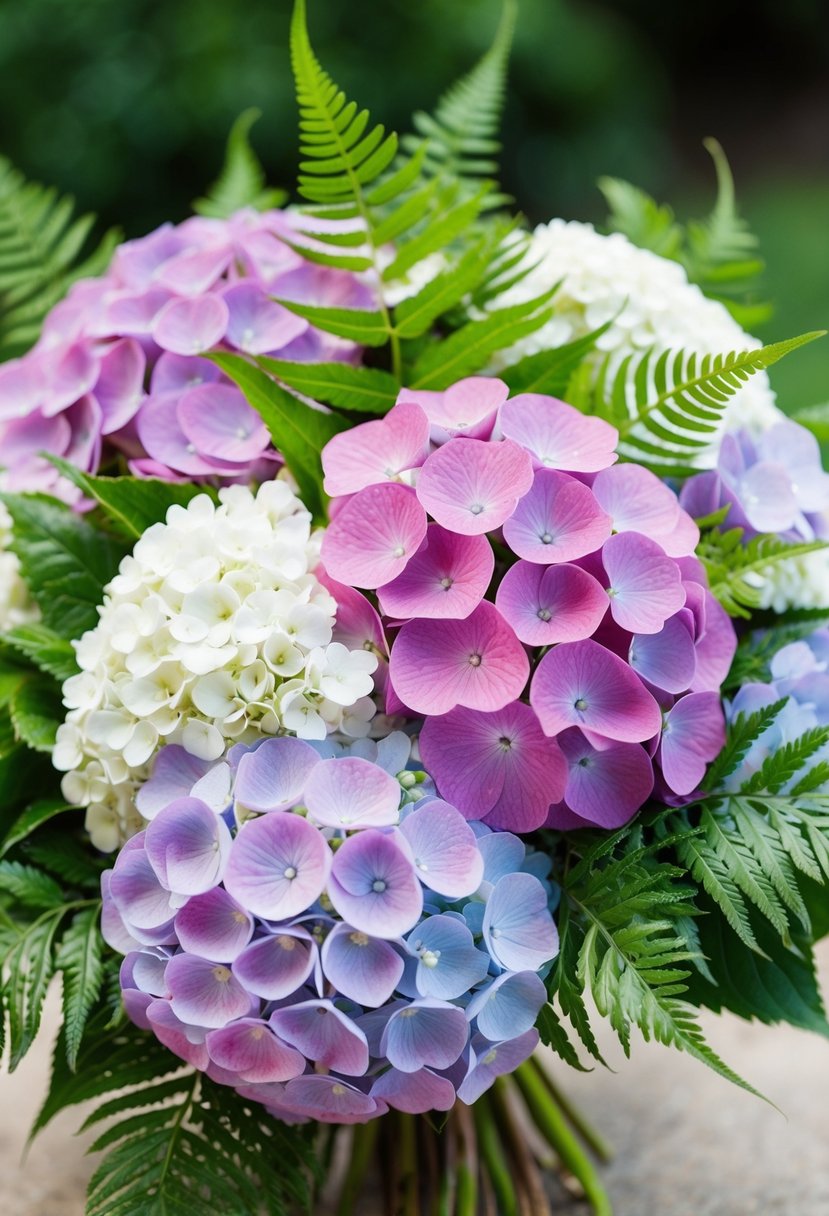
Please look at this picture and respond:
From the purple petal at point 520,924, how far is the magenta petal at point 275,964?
0.34 ft

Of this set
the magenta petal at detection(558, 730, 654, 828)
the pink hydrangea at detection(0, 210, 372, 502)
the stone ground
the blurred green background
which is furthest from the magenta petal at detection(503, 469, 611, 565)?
the blurred green background

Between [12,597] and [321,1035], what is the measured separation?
422 millimetres

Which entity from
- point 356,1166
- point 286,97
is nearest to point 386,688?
point 356,1166

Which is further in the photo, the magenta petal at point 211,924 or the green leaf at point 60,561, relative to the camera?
the green leaf at point 60,561

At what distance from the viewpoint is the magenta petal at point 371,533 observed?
0.71 m

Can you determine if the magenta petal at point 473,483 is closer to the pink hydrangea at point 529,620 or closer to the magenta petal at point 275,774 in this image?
the pink hydrangea at point 529,620

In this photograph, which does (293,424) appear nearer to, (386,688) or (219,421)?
(219,421)

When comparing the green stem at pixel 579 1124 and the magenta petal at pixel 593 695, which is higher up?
the magenta petal at pixel 593 695

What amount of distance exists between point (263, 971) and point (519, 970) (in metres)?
0.14

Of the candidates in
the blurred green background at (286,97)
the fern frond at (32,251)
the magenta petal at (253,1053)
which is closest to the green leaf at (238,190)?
the fern frond at (32,251)

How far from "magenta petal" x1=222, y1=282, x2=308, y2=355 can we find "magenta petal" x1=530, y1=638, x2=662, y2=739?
33 centimetres

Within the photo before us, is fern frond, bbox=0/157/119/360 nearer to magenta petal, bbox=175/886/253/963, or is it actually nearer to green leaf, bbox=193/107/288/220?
green leaf, bbox=193/107/288/220

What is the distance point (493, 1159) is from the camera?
3.17ft

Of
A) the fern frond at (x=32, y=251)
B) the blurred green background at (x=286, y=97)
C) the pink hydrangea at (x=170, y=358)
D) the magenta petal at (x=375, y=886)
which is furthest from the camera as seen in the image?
the blurred green background at (x=286, y=97)
